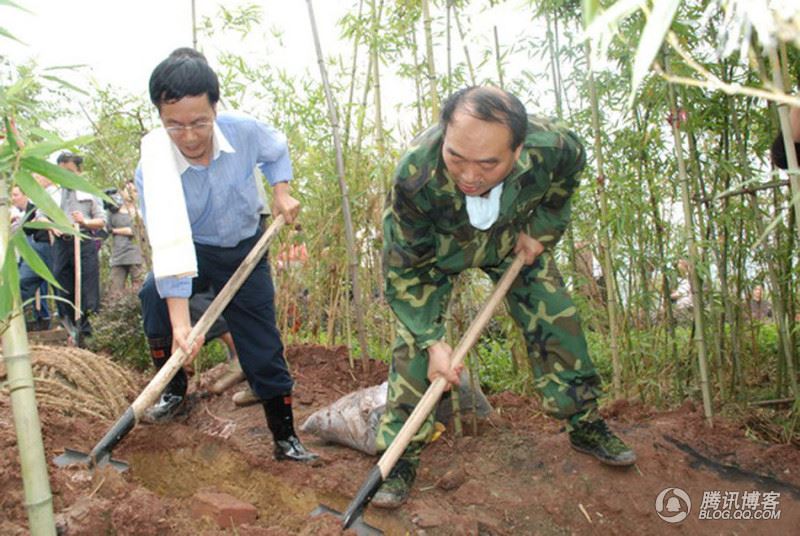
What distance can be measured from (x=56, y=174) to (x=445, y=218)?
5.12 feet

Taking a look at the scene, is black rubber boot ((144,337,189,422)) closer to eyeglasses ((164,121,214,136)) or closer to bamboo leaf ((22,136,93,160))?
eyeglasses ((164,121,214,136))

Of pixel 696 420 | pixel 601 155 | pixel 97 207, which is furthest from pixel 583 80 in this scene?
pixel 97 207

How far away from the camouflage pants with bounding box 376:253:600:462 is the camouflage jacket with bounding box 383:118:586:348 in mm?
153

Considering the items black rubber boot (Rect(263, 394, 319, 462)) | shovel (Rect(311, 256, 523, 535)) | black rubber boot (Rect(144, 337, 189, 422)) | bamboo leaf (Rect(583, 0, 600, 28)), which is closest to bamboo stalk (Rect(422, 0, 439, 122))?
shovel (Rect(311, 256, 523, 535))

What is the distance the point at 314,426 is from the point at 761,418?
2.18 metres

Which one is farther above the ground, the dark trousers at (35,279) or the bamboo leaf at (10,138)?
the bamboo leaf at (10,138)

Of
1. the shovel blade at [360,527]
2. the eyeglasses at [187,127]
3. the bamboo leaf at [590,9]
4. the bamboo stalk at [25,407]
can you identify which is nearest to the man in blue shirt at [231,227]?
the eyeglasses at [187,127]

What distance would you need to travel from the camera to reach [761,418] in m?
3.41

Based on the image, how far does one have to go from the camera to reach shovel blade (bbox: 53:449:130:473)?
2.71m

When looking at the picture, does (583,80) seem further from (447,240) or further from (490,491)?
(490,491)

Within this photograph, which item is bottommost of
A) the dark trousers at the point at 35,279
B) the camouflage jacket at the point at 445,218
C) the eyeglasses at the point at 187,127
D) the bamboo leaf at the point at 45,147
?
the dark trousers at the point at 35,279

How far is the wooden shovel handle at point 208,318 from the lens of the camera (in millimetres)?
2607

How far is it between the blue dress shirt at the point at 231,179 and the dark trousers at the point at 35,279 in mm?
3624

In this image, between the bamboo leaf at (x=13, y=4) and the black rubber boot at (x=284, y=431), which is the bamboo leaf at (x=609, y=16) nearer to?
the bamboo leaf at (x=13, y=4)
